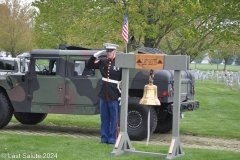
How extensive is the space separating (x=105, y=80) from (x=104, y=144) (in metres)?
1.14

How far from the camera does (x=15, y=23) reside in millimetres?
47094

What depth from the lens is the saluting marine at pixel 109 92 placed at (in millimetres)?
10188

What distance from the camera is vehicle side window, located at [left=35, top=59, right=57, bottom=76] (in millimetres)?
12352

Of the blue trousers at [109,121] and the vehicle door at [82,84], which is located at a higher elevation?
the vehicle door at [82,84]

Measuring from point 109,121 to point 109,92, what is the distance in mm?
590

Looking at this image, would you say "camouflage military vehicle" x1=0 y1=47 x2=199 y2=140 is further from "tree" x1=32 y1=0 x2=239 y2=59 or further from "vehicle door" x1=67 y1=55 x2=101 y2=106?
"tree" x1=32 y1=0 x2=239 y2=59

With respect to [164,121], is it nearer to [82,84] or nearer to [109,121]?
[82,84]

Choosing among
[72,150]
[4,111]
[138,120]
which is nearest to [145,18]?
[4,111]

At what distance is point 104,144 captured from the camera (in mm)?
10055

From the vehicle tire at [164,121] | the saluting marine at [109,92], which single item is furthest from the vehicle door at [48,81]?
the vehicle tire at [164,121]

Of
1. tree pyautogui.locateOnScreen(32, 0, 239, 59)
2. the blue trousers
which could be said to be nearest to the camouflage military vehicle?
the blue trousers

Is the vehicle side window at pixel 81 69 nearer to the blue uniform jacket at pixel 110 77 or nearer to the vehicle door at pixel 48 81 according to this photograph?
the vehicle door at pixel 48 81

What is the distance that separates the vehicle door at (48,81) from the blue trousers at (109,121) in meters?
2.06

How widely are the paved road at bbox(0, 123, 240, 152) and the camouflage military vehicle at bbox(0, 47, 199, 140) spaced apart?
466mm
